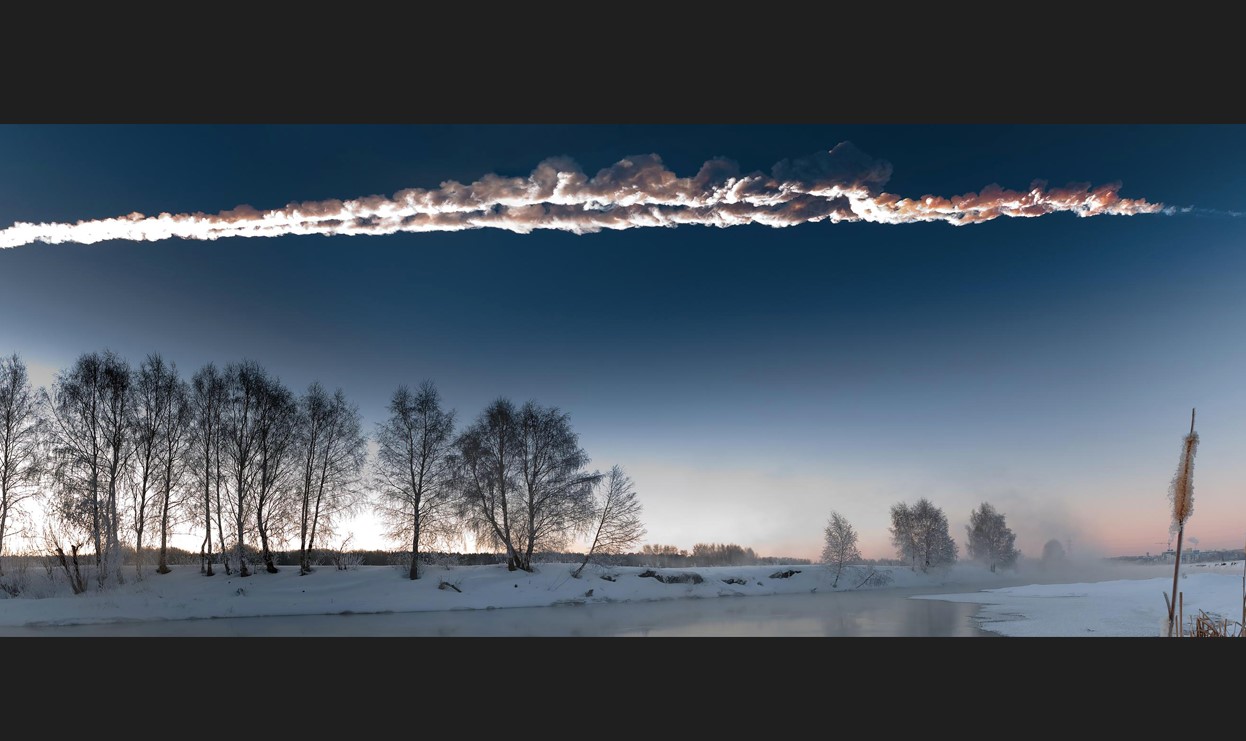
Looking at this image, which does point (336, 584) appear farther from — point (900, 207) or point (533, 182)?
point (900, 207)

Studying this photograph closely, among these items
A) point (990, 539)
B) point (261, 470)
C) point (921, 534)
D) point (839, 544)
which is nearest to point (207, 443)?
point (261, 470)

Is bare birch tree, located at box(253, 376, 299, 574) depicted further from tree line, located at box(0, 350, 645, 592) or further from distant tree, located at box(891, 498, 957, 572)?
distant tree, located at box(891, 498, 957, 572)

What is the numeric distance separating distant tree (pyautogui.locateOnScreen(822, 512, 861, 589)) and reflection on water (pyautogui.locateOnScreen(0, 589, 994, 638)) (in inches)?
1146

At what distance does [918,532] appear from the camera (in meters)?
69.4

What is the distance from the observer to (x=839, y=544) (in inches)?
2169

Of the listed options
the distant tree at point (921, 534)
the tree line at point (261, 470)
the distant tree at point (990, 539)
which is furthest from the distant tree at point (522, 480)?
the distant tree at point (990, 539)

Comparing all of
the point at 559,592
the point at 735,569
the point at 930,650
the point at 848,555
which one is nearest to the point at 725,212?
the point at 930,650

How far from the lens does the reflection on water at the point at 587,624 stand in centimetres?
1712

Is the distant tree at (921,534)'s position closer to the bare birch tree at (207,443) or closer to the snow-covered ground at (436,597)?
the snow-covered ground at (436,597)

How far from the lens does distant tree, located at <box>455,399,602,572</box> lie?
112 ft

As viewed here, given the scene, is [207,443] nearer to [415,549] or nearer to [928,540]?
[415,549]

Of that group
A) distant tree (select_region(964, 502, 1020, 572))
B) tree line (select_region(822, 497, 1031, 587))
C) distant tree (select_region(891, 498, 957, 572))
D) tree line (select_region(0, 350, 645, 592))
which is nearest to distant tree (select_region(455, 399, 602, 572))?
tree line (select_region(0, 350, 645, 592))

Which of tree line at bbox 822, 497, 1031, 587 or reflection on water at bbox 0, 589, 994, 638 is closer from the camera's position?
reflection on water at bbox 0, 589, 994, 638

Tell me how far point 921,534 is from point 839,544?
19.1 m
